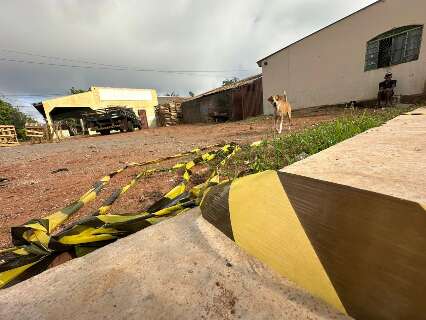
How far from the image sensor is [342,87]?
10922 mm

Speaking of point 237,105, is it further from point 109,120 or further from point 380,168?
point 380,168

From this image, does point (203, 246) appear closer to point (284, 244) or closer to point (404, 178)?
point (284, 244)

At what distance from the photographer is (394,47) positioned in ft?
30.2

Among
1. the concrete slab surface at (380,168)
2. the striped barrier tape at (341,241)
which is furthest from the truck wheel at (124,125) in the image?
the striped barrier tape at (341,241)

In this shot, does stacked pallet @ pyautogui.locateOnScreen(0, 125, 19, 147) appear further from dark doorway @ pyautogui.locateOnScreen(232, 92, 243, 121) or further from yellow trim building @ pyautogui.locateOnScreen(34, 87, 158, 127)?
dark doorway @ pyautogui.locateOnScreen(232, 92, 243, 121)

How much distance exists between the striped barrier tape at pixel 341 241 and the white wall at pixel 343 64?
1089cm

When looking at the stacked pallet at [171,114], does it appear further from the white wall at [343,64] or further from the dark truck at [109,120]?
the white wall at [343,64]

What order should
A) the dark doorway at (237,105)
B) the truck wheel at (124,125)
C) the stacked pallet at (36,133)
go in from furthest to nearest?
the dark doorway at (237,105), the stacked pallet at (36,133), the truck wheel at (124,125)

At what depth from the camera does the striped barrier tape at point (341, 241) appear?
2.14ft

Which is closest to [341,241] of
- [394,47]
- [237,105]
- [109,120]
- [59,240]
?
[59,240]

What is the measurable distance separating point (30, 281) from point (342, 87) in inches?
496

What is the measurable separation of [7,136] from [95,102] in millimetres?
13645

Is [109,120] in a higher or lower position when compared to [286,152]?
higher

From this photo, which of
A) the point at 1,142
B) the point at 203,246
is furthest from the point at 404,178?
the point at 1,142
